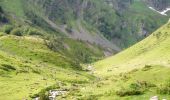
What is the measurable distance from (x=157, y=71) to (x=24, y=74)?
56.6 m

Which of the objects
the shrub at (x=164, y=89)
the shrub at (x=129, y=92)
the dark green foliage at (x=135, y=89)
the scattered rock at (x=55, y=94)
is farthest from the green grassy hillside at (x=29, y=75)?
the shrub at (x=164, y=89)

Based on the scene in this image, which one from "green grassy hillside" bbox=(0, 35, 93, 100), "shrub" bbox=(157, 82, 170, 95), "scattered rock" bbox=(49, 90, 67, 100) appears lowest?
"shrub" bbox=(157, 82, 170, 95)

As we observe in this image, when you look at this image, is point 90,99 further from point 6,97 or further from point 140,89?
point 6,97

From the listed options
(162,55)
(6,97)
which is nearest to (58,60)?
(162,55)

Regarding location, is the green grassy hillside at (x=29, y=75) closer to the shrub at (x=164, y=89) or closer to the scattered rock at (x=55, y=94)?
the scattered rock at (x=55, y=94)

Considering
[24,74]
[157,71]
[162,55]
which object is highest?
[162,55]

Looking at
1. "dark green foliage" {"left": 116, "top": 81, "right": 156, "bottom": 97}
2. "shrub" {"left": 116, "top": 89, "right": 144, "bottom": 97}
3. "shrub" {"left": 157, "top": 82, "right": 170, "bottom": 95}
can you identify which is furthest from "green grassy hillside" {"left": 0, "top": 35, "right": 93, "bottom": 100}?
"shrub" {"left": 157, "top": 82, "right": 170, "bottom": 95}

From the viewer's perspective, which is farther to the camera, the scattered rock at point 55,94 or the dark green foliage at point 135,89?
the scattered rock at point 55,94

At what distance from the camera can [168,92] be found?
141ft

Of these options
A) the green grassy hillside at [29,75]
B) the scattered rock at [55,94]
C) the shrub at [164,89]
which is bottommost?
the shrub at [164,89]

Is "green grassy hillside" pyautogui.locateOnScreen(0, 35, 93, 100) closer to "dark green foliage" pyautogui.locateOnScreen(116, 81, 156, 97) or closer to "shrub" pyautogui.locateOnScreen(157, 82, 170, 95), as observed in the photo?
"dark green foliage" pyautogui.locateOnScreen(116, 81, 156, 97)

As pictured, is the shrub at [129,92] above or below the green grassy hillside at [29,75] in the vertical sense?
below

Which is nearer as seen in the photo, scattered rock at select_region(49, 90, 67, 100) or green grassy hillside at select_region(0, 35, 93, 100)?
scattered rock at select_region(49, 90, 67, 100)

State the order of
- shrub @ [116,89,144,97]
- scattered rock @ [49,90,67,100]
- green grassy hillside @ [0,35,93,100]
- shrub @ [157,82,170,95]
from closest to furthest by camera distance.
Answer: shrub @ [157,82,170,95] < shrub @ [116,89,144,97] < scattered rock @ [49,90,67,100] < green grassy hillside @ [0,35,93,100]
